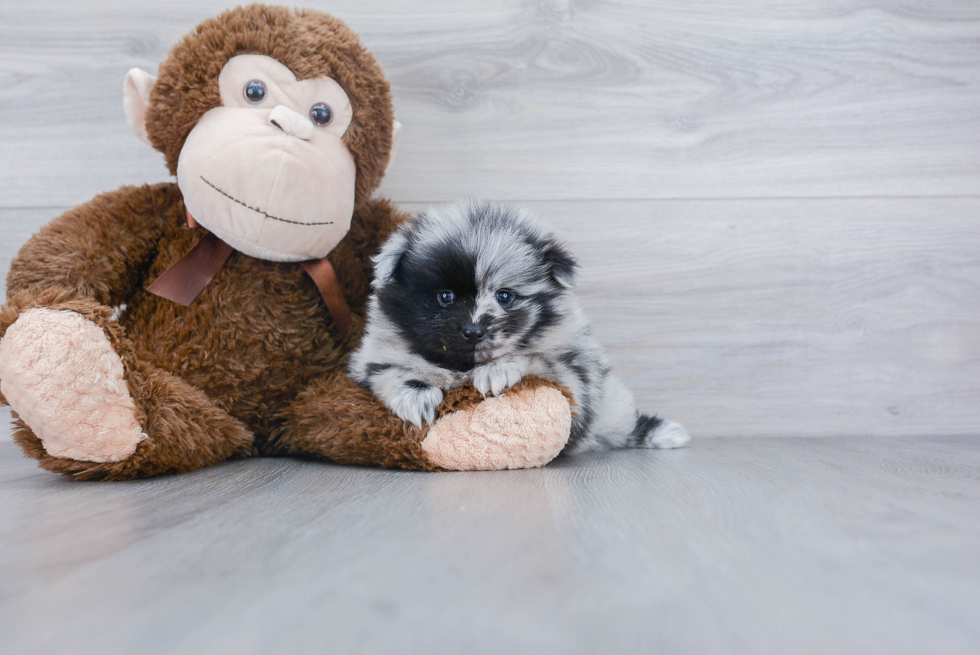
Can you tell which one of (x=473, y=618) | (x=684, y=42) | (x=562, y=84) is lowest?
(x=473, y=618)

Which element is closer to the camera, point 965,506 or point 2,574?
point 2,574

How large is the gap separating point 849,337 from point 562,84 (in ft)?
2.87

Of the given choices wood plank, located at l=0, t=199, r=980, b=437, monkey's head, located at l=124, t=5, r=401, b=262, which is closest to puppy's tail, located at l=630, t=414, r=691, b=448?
wood plank, located at l=0, t=199, r=980, b=437

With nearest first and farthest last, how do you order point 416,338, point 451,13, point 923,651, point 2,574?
point 923,651, point 2,574, point 416,338, point 451,13

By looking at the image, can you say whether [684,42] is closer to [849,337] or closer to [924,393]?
[849,337]

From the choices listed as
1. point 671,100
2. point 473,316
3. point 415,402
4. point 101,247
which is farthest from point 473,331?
point 671,100

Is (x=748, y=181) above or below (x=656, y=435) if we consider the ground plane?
above

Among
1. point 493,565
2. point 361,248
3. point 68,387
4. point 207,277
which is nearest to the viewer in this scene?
point 493,565

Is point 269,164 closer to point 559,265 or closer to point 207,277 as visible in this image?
point 207,277

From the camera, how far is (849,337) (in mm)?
1483

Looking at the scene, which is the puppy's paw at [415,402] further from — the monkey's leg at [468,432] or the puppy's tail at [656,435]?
the puppy's tail at [656,435]

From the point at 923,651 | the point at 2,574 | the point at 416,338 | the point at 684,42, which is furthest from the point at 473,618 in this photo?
the point at 684,42

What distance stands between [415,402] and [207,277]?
0.43 m

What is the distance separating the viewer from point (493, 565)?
562 millimetres
